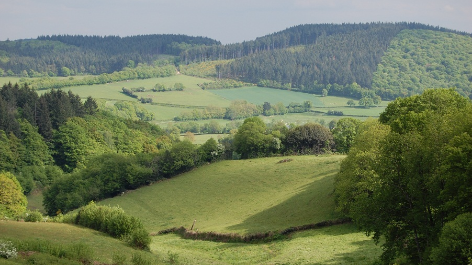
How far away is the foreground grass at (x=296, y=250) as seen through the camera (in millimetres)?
41938

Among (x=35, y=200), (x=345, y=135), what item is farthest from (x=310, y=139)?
(x=35, y=200)

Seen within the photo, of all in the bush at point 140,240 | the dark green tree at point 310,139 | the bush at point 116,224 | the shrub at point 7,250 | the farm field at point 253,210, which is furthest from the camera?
the dark green tree at point 310,139

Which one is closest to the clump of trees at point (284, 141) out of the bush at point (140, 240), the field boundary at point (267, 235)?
the field boundary at point (267, 235)

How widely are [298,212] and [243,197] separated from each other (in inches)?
756

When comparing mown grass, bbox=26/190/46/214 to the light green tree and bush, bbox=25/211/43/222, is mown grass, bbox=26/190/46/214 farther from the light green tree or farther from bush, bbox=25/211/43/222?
bush, bbox=25/211/43/222

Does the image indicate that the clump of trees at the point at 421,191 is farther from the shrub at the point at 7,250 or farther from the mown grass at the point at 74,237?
the shrub at the point at 7,250

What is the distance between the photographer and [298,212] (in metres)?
62.0

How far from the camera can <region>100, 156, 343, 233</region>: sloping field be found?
62.4 m

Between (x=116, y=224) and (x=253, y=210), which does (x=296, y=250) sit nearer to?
(x=116, y=224)

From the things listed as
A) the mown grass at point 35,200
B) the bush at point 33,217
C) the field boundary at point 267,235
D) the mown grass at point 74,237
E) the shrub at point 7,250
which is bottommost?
the mown grass at point 35,200

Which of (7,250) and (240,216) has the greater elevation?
(7,250)

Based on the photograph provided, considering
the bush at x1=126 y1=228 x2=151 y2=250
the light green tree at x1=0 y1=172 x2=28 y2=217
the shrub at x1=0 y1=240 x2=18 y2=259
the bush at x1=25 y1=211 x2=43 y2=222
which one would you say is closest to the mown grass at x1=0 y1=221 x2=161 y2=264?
the bush at x1=126 y1=228 x2=151 y2=250

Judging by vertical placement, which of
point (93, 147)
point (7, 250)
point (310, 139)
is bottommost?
point (93, 147)

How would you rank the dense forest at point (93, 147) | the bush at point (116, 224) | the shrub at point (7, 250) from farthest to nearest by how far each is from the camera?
the dense forest at point (93, 147) → the bush at point (116, 224) → the shrub at point (7, 250)
